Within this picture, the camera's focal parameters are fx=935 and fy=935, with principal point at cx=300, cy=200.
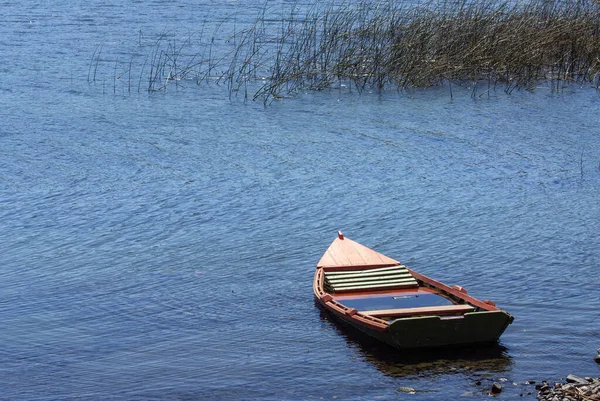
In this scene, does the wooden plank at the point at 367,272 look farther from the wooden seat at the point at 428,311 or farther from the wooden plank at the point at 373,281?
the wooden seat at the point at 428,311

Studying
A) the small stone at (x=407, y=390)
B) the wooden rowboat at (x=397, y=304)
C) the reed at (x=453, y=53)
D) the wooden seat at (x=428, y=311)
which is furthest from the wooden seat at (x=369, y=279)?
the reed at (x=453, y=53)

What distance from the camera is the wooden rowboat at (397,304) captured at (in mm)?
11656

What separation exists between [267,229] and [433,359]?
20.1 feet

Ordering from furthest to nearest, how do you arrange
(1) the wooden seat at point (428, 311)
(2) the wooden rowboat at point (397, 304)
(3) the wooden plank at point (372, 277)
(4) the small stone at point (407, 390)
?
(3) the wooden plank at point (372, 277) → (1) the wooden seat at point (428, 311) → (2) the wooden rowboat at point (397, 304) → (4) the small stone at point (407, 390)

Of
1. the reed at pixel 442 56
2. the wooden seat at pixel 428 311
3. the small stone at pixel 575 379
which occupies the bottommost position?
the small stone at pixel 575 379

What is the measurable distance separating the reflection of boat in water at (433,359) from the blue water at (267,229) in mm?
33

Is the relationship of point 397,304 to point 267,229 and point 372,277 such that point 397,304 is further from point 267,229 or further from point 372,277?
point 267,229

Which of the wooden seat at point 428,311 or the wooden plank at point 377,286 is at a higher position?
the wooden seat at point 428,311

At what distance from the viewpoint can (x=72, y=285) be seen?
14.2m

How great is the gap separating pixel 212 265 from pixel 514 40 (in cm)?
1728

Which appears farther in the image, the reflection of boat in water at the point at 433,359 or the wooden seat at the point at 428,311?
the wooden seat at the point at 428,311

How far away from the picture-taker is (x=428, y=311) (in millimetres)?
12242

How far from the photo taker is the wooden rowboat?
11.7m

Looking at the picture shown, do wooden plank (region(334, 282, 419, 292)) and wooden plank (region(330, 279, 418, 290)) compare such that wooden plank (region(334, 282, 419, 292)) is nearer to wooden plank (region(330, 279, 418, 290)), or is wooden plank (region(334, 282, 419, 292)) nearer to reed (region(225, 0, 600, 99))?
wooden plank (region(330, 279, 418, 290))
